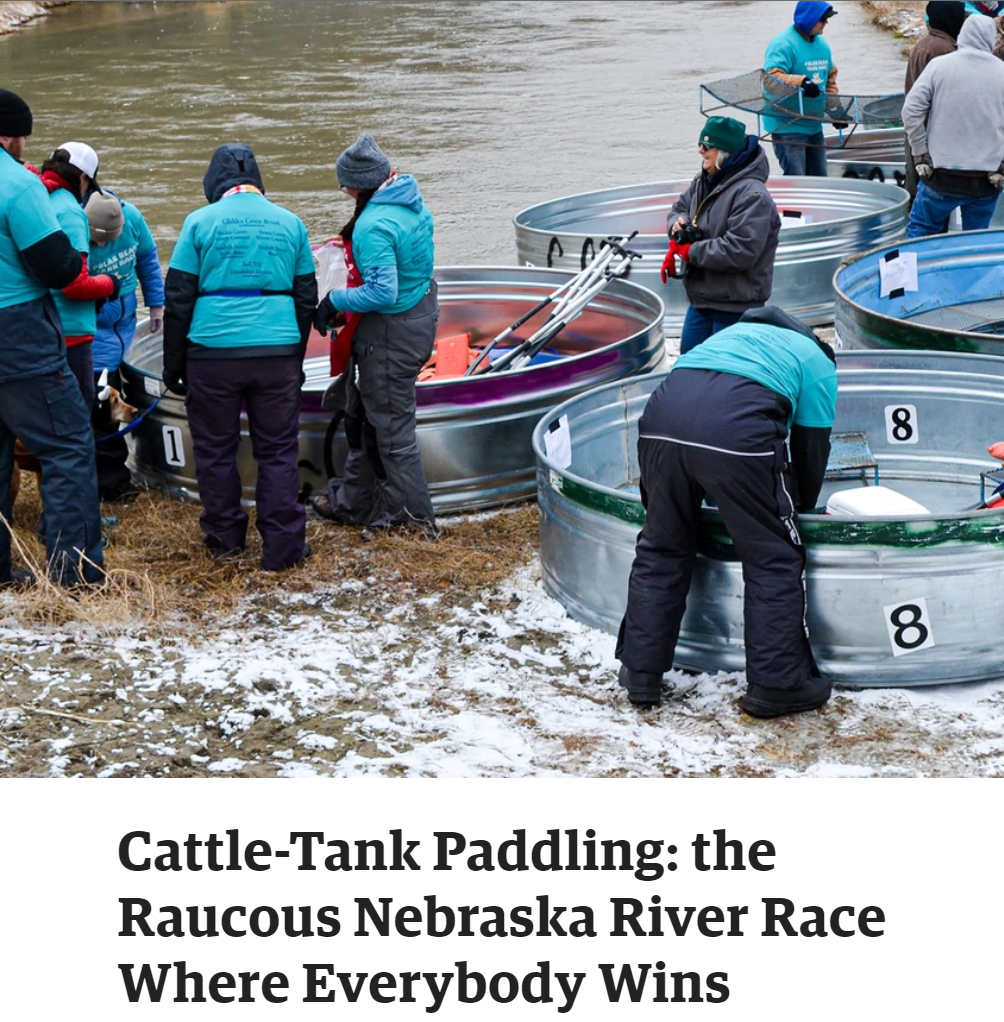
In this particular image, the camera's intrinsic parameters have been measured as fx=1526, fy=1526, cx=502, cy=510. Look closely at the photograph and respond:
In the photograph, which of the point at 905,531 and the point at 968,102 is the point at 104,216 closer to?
the point at 905,531

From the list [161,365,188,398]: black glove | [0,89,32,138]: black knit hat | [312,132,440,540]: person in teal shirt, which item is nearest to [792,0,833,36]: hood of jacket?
[312,132,440,540]: person in teal shirt

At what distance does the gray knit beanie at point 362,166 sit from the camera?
6103 millimetres

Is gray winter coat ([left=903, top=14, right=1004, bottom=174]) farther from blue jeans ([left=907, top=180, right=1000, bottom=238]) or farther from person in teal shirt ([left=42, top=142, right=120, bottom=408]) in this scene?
person in teal shirt ([left=42, top=142, right=120, bottom=408])

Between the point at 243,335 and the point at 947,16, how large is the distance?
Answer: 5.66 m

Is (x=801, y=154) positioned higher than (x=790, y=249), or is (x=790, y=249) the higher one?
(x=801, y=154)

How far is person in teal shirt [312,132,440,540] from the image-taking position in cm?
614

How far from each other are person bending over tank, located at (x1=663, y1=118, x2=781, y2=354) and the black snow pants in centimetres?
203

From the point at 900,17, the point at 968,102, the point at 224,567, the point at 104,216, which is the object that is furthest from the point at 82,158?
the point at 900,17

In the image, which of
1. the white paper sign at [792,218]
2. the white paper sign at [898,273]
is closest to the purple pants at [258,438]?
the white paper sign at [898,273]

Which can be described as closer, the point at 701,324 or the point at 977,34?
the point at 701,324

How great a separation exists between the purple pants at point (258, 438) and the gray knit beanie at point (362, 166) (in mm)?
Answer: 755

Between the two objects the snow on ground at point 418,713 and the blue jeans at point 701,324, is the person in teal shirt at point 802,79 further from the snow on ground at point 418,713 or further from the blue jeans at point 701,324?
the snow on ground at point 418,713

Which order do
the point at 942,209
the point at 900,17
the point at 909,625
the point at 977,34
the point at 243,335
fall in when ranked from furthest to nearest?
the point at 900,17, the point at 942,209, the point at 977,34, the point at 243,335, the point at 909,625

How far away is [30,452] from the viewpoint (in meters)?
6.24
